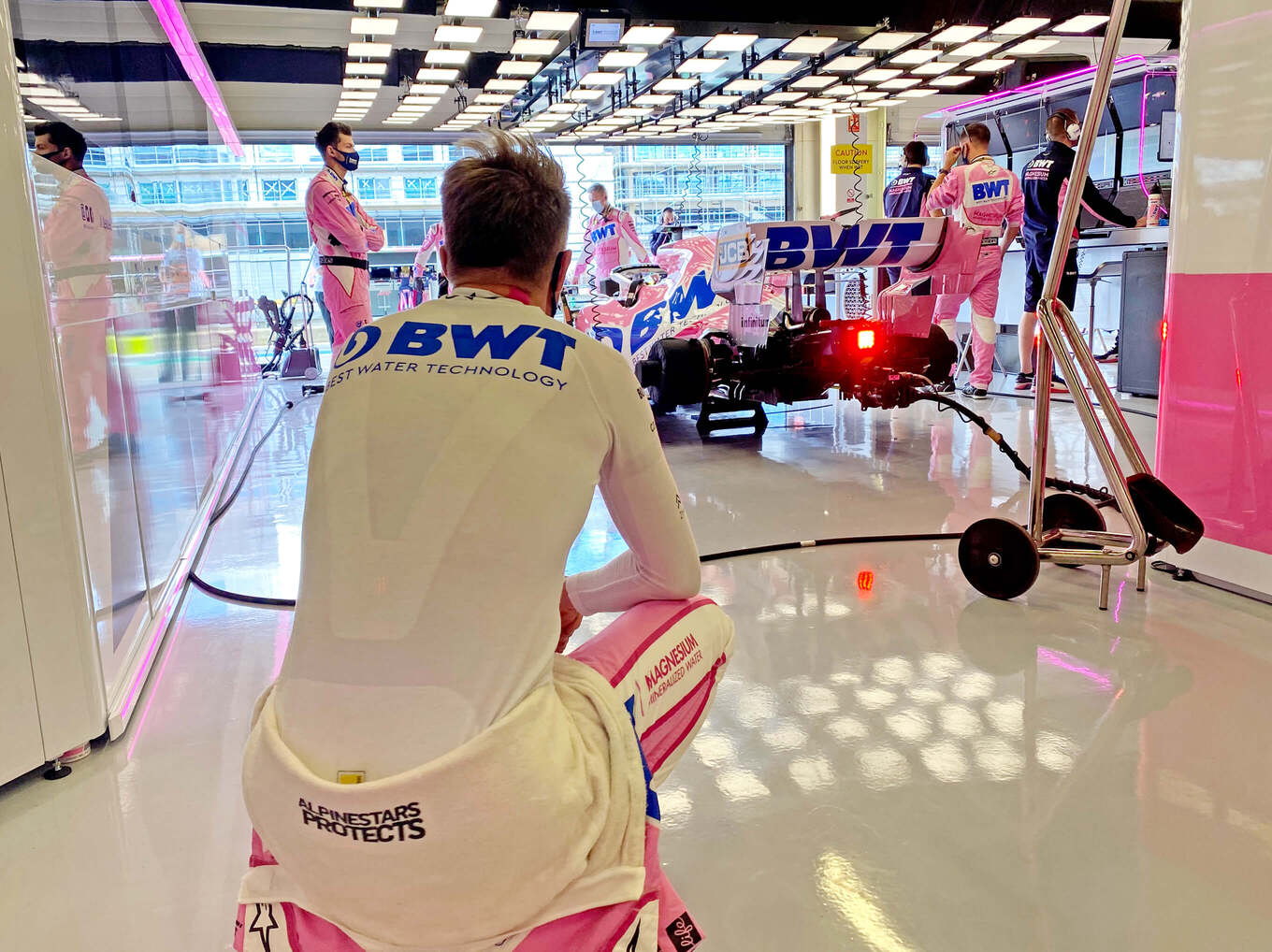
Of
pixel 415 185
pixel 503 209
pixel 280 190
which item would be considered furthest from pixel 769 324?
pixel 415 185

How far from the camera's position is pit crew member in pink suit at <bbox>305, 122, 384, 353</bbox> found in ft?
18.4

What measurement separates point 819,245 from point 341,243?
286 centimetres

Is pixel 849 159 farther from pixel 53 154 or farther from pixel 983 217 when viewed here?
pixel 53 154

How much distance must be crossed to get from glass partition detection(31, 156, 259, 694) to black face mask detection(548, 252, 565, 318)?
1312mm

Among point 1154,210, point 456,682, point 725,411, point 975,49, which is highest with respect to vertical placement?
point 975,49

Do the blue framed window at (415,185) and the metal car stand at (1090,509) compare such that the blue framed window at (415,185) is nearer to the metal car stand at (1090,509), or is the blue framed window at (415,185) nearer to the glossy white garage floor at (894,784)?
the glossy white garage floor at (894,784)

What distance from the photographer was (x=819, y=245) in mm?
5145

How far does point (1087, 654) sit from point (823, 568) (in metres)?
1.01

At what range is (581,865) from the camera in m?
1.04

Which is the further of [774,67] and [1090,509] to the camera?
[774,67]

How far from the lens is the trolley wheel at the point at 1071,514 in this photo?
3152 mm

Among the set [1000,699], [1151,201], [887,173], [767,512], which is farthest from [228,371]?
[887,173]

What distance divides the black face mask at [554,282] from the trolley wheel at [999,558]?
2035mm

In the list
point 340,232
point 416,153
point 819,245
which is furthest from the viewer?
point 416,153
